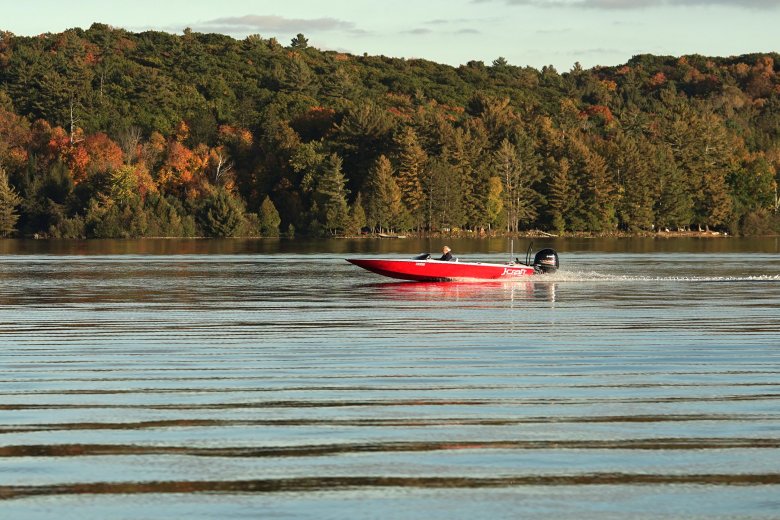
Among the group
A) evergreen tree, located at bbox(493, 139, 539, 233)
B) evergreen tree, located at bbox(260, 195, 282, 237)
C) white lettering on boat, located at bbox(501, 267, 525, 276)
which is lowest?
white lettering on boat, located at bbox(501, 267, 525, 276)

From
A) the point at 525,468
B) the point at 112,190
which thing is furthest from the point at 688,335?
the point at 112,190

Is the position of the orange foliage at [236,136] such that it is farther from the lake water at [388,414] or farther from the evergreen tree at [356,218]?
the lake water at [388,414]

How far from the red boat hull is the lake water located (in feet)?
51.4

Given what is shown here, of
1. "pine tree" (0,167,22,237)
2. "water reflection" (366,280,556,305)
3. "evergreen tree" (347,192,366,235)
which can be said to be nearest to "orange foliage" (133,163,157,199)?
"pine tree" (0,167,22,237)

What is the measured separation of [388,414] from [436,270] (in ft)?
112

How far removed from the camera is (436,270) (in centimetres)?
4928

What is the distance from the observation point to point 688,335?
26.2 metres

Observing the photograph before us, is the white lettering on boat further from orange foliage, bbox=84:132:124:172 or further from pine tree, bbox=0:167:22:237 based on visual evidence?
orange foliage, bbox=84:132:124:172

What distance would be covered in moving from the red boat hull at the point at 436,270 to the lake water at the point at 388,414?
1568 cm

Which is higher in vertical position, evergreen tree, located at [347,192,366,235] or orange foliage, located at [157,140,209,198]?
orange foliage, located at [157,140,209,198]

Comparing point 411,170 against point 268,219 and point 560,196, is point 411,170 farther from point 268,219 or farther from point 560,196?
point 560,196

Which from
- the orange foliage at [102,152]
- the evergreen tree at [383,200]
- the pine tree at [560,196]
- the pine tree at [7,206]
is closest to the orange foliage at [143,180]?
the orange foliage at [102,152]

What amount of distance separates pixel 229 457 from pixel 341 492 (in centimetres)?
184

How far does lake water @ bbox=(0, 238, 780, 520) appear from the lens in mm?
11141
